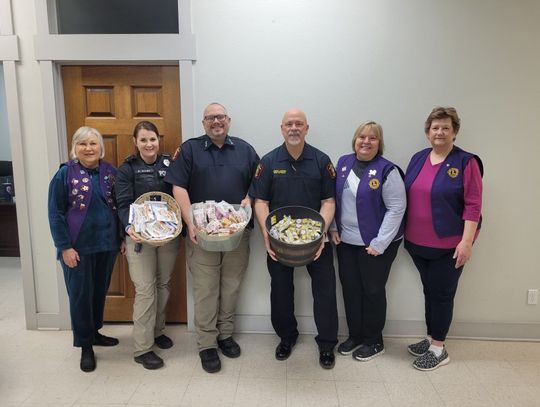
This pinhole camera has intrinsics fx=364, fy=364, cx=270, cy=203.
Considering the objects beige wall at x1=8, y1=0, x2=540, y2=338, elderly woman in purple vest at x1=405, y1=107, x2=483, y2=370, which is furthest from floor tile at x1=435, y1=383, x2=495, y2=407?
beige wall at x1=8, y1=0, x2=540, y2=338

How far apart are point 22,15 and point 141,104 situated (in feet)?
2.89

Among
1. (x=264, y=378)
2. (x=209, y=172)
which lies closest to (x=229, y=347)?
(x=264, y=378)

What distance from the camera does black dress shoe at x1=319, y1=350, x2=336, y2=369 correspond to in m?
2.15

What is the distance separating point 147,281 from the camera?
6.97 ft

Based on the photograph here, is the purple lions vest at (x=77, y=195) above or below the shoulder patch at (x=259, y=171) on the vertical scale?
below

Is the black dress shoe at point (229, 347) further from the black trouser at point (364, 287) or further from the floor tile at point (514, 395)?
the floor tile at point (514, 395)

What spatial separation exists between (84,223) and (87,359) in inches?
31.8

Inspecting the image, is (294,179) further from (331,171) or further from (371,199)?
(371,199)

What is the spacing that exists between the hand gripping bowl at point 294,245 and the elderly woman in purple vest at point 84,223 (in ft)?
3.04

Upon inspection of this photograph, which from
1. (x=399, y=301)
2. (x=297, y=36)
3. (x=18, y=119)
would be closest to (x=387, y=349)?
(x=399, y=301)

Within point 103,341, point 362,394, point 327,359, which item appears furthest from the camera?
point 103,341

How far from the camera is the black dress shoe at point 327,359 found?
84.7 inches

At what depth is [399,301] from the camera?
8.20ft

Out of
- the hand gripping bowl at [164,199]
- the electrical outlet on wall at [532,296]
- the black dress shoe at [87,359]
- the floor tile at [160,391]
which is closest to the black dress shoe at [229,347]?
the floor tile at [160,391]
